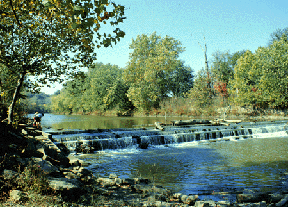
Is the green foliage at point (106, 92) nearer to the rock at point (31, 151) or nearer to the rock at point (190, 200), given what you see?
the rock at point (31, 151)

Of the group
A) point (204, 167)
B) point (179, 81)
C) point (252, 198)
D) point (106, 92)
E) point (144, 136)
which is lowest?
point (204, 167)

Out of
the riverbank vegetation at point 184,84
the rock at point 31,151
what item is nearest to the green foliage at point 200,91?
the riverbank vegetation at point 184,84

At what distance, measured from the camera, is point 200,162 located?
1170 cm

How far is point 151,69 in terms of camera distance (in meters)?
47.1

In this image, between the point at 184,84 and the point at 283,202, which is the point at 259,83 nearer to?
the point at 184,84

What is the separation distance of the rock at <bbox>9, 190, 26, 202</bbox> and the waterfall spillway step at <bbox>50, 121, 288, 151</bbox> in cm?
1048

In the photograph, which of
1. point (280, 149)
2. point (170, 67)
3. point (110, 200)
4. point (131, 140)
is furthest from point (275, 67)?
point (110, 200)

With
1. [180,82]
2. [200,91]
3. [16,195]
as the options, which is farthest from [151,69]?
[16,195]

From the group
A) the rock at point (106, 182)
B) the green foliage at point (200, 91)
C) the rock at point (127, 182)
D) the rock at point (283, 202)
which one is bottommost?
the rock at point (283, 202)

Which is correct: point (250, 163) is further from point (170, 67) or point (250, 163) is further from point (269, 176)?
point (170, 67)

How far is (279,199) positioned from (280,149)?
963 centimetres

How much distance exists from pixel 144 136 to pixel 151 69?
30360 mm

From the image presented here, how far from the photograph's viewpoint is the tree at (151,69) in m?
46.8

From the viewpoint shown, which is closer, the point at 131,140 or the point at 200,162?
the point at 200,162
